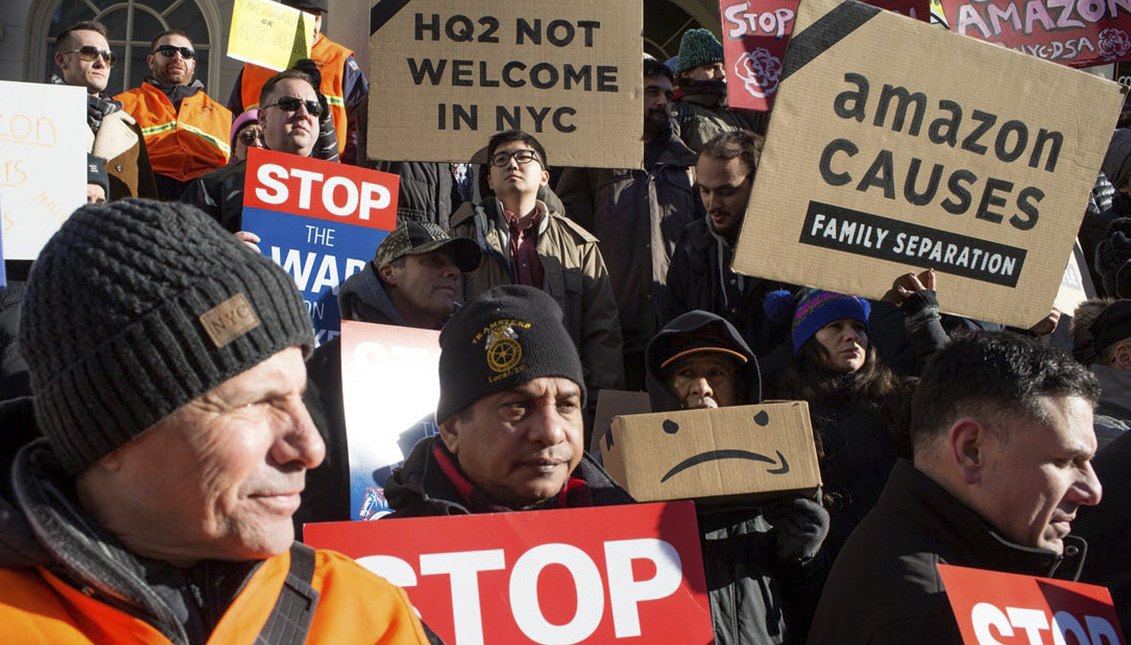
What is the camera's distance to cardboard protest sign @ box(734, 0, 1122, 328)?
14.2 ft

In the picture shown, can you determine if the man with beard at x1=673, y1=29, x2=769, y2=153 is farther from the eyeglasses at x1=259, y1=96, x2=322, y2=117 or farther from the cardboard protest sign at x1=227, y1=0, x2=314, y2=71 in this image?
the eyeglasses at x1=259, y1=96, x2=322, y2=117

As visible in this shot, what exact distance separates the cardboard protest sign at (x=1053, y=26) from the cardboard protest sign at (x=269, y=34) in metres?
4.09

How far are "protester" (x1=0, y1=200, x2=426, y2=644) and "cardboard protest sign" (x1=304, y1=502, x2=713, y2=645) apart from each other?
76cm

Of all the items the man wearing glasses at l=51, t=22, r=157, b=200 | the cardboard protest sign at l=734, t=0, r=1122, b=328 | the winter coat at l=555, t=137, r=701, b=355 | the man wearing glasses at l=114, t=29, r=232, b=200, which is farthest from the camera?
the man wearing glasses at l=114, t=29, r=232, b=200

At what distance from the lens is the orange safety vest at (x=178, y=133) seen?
7.63m

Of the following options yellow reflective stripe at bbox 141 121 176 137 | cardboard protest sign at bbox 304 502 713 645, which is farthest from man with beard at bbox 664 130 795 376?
yellow reflective stripe at bbox 141 121 176 137

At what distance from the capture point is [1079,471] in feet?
9.98

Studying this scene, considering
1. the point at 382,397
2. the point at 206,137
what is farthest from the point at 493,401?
the point at 206,137

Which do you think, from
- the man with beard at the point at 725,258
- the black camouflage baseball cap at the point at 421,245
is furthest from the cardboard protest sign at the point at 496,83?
the black camouflage baseball cap at the point at 421,245

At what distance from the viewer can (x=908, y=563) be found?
111 inches

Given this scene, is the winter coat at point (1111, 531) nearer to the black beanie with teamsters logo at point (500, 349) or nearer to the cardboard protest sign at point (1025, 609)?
the cardboard protest sign at point (1025, 609)

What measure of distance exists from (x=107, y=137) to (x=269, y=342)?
16.0 feet

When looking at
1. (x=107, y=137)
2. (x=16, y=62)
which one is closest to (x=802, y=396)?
(x=107, y=137)

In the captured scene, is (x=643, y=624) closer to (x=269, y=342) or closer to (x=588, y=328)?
(x=269, y=342)
